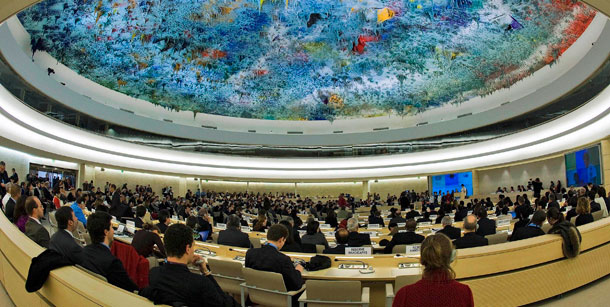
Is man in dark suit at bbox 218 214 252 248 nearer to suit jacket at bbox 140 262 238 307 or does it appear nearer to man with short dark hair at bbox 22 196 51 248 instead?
man with short dark hair at bbox 22 196 51 248

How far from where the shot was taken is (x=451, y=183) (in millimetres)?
26328

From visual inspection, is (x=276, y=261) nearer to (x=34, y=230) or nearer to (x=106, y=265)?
(x=106, y=265)

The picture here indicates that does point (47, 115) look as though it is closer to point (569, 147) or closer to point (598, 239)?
point (598, 239)

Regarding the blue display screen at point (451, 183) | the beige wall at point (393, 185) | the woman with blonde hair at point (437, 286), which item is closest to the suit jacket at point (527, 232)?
the woman with blonde hair at point (437, 286)

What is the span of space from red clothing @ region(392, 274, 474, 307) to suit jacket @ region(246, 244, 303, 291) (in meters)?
2.02

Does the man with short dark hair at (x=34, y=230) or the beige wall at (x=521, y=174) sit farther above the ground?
the beige wall at (x=521, y=174)

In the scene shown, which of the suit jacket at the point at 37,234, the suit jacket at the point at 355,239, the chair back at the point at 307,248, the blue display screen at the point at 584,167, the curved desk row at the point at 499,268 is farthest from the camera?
the blue display screen at the point at 584,167

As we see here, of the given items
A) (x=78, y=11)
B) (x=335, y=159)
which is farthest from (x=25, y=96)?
(x=335, y=159)

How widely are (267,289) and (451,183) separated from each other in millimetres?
24425

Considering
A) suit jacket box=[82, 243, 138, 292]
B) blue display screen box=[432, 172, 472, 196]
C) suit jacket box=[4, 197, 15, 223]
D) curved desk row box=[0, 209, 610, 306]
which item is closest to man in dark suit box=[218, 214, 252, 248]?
curved desk row box=[0, 209, 610, 306]

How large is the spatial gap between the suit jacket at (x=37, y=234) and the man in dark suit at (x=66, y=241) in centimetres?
140

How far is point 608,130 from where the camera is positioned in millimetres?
14344

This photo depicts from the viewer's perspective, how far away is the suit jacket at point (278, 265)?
4.01 m

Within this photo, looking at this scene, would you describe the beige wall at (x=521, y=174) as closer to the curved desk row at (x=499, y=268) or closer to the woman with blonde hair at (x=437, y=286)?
the curved desk row at (x=499, y=268)
